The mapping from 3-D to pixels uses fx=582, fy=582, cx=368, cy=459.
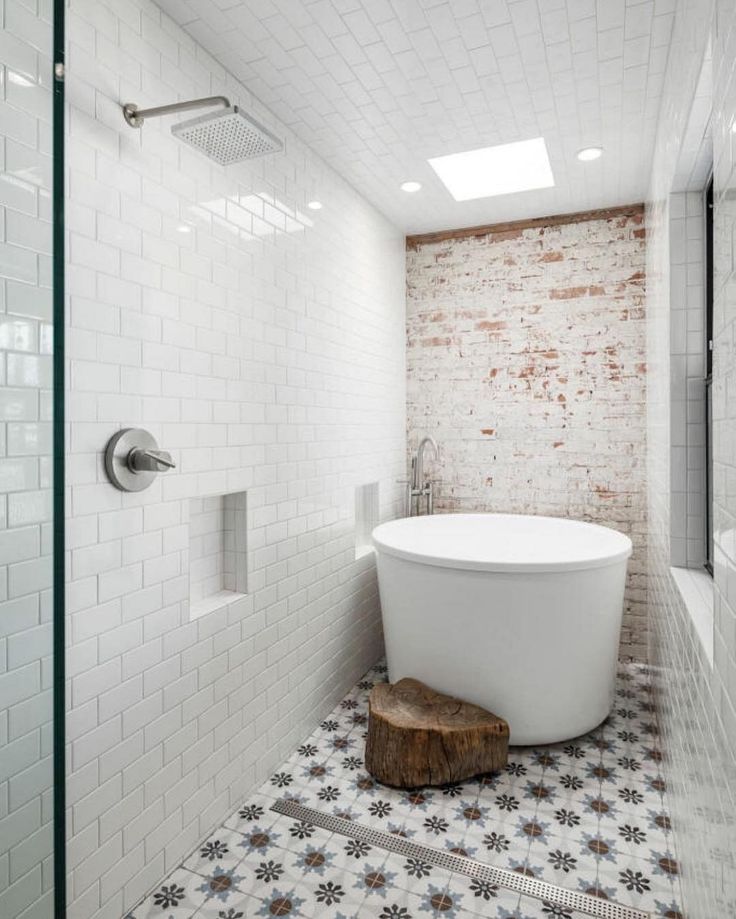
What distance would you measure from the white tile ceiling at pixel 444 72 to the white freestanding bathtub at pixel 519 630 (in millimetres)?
1845

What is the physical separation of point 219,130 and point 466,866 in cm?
231

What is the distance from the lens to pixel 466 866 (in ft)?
6.08

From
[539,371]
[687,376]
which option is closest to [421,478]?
[539,371]

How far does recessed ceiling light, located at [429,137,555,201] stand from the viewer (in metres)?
2.81

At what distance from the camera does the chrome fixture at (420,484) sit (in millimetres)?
3701

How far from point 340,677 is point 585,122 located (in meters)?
2.83

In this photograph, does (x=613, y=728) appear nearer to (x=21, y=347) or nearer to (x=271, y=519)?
(x=271, y=519)

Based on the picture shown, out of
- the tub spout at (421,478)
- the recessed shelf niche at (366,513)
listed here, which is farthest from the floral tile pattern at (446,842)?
the tub spout at (421,478)

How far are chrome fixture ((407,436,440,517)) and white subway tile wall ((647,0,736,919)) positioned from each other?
149 centimetres

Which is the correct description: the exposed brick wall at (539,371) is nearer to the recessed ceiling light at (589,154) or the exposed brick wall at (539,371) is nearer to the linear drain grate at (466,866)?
the recessed ceiling light at (589,154)

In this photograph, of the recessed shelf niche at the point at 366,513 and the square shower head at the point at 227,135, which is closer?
the square shower head at the point at 227,135

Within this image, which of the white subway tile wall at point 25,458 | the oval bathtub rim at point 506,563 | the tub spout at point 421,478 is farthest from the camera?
the tub spout at point 421,478

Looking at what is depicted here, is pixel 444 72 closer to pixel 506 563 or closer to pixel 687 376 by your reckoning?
pixel 687 376

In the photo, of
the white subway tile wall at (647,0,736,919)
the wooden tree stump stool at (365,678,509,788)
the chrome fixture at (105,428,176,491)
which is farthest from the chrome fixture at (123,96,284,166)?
the wooden tree stump stool at (365,678,509,788)
